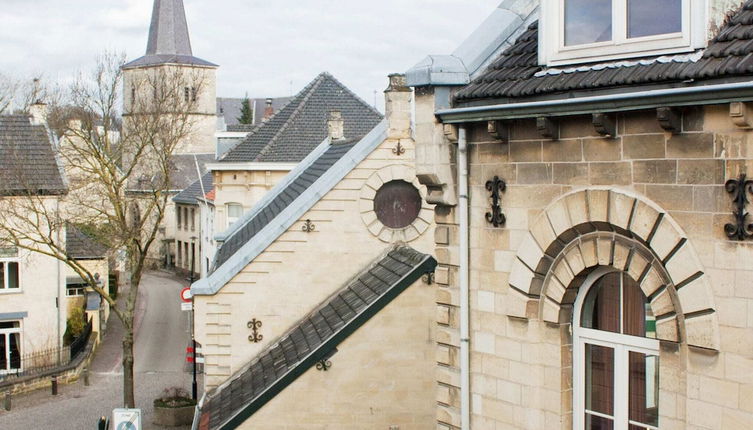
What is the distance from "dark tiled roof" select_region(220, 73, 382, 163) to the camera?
110 feet

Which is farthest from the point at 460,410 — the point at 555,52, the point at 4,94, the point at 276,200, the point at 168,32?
the point at 168,32

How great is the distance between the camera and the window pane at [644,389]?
629cm

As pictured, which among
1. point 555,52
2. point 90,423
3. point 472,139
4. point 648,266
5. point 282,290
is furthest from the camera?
point 90,423

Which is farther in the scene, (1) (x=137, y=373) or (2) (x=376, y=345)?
(1) (x=137, y=373)

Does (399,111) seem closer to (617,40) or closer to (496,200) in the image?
(496,200)

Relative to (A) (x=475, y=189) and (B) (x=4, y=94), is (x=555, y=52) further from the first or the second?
(B) (x=4, y=94)

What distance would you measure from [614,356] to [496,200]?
1.44 meters

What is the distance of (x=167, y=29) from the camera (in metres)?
105

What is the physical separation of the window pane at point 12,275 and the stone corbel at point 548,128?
101ft

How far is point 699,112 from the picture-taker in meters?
5.63

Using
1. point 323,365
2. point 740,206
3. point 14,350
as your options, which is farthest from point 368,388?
point 14,350

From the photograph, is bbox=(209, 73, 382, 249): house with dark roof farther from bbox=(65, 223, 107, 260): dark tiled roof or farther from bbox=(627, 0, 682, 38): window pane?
bbox=(627, 0, 682, 38): window pane

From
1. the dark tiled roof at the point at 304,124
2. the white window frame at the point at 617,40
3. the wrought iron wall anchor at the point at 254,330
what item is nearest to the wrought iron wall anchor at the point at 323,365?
the wrought iron wall anchor at the point at 254,330

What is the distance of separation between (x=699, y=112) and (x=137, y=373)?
30980 millimetres
